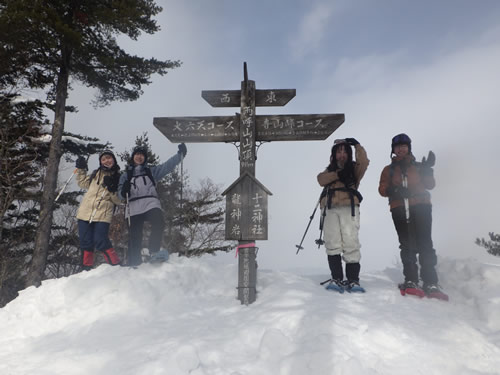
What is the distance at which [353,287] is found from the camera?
161 inches

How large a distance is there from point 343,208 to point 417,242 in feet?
3.63

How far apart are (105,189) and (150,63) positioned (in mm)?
5998

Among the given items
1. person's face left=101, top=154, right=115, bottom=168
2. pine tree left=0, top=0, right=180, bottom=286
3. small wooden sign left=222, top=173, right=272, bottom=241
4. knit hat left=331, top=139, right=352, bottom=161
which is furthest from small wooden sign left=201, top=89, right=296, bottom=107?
pine tree left=0, top=0, right=180, bottom=286

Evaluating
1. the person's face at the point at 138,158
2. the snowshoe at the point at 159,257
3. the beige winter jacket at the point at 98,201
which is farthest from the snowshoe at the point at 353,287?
the beige winter jacket at the point at 98,201

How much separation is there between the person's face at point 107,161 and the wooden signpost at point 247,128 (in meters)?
1.26

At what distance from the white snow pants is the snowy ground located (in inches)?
22.9

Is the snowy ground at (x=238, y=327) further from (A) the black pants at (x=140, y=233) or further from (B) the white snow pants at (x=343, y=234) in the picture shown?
(B) the white snow pants at (x=343, y=234)

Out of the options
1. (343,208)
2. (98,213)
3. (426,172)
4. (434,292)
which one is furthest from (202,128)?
(434,292)

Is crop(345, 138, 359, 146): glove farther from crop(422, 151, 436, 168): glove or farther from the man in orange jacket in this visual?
crop(422, 151, 436, 168): glove

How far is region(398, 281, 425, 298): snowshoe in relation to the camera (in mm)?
3765

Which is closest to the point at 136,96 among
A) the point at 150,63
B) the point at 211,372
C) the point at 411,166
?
the point at 150,63

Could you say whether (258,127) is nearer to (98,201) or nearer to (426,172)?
Answer: (426,172)

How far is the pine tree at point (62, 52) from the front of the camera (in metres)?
7.55

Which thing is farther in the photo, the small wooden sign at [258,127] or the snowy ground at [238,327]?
the small wooden sign at [258,127]
